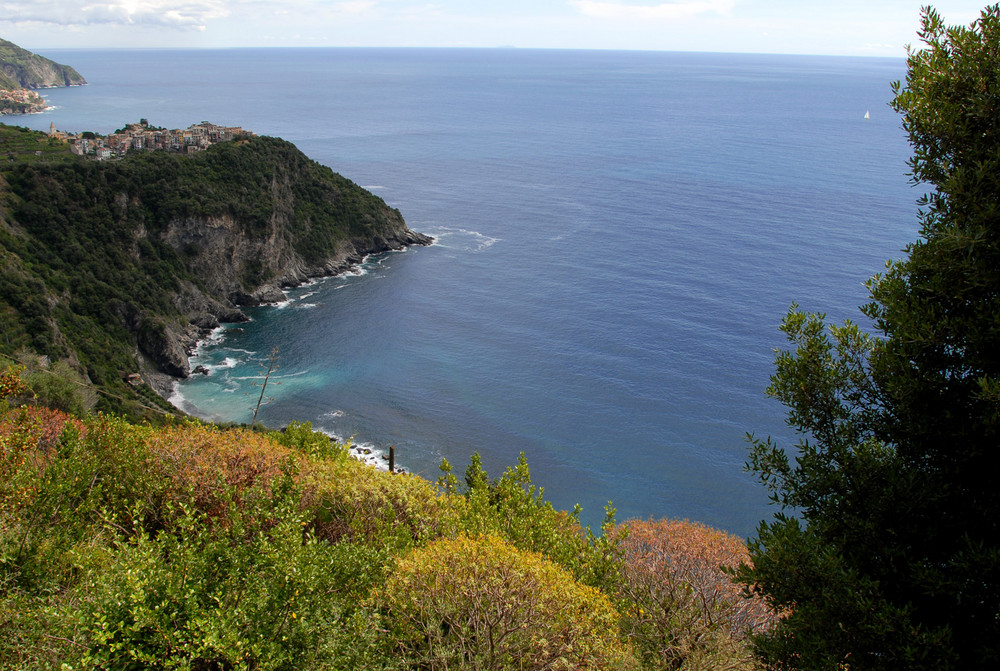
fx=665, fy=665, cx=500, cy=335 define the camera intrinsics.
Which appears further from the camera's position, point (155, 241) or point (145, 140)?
point (145, 140)

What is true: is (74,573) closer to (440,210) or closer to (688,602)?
(688,602)

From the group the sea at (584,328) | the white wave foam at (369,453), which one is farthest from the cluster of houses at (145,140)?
the white wave foam at (369,453)

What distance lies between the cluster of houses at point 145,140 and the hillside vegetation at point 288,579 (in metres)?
82.5

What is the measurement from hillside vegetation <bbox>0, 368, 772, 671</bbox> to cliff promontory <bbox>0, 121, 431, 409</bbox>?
41685 millimetres

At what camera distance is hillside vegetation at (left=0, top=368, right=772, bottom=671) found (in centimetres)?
Result: 1092

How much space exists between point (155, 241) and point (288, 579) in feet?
259

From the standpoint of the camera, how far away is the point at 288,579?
12055mm

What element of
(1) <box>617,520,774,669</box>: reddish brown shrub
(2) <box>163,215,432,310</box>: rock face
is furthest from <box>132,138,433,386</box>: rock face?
(1) <box>617,520,774,669</box>: reddish brown shrub

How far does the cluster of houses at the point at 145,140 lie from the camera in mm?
87812

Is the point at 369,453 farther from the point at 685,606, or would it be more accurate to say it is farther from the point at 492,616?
the point at 492,616

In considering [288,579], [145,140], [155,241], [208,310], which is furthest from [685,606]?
[145,140]

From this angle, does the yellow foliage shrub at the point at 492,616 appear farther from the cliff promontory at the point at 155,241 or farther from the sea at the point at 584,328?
the cliff promontory at the point at 155,241

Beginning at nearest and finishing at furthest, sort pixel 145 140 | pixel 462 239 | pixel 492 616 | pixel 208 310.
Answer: pixel 492 616 < pixel 208 310 < pixel 145 140 < pixel 462 239

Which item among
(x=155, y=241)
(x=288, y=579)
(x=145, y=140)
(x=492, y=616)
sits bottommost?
(x=492, y=616)
